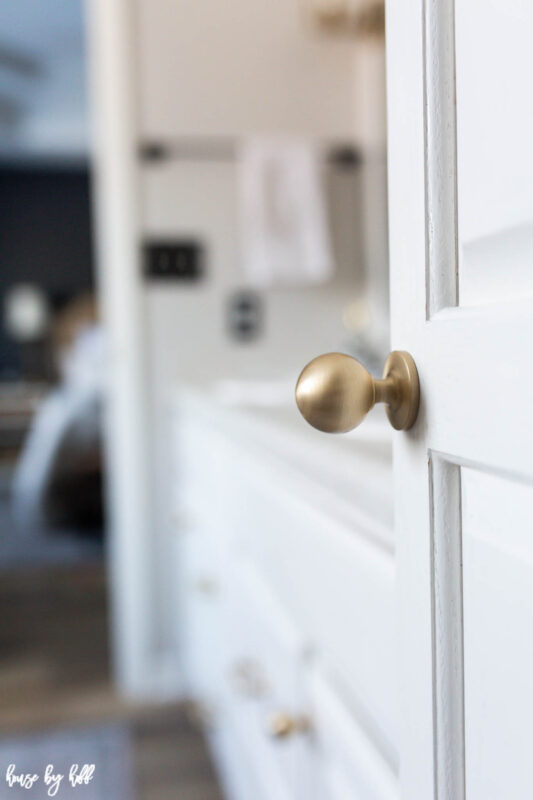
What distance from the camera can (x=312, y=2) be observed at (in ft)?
6.51

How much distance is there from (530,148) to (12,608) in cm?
272

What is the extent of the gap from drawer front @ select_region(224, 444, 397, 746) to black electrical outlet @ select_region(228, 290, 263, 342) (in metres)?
1.07

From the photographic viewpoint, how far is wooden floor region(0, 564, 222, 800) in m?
1.63

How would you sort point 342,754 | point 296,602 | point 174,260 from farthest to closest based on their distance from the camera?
point 174,260 → point 296,602 → point 342,754

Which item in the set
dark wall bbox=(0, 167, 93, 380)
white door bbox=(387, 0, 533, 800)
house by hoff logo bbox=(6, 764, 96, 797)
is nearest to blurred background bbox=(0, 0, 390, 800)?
house by hoff logo bbox=(6, 764, 96, 797)

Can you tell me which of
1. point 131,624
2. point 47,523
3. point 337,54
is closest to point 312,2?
point 337,54

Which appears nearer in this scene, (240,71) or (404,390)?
(404,390)

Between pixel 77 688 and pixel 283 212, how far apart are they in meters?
1.37

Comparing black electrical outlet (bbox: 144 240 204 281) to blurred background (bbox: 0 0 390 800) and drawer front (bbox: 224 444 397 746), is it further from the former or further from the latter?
drawer front (bbox: 224 444 397 746)

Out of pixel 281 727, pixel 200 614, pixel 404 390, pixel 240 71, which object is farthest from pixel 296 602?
pixel 240 71

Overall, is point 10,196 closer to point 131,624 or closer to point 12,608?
point 12,608

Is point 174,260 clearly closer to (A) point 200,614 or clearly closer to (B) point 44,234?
(A) point 200,614

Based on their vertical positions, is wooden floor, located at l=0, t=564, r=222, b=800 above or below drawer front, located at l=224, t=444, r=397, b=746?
below

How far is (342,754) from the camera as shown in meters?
0.64
